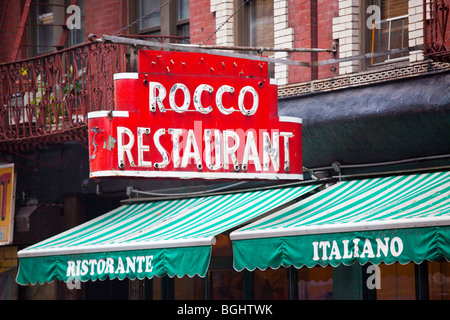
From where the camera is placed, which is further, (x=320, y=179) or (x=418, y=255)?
(x=320, y=179)

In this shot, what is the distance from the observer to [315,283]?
1423cm

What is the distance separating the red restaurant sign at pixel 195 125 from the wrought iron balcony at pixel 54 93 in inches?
75.9

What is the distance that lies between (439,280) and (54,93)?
669 centimetres

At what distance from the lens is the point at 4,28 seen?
19359mm

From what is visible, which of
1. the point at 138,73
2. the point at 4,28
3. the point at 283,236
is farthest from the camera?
the point at 4,28

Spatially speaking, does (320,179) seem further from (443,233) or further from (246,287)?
(443,233)

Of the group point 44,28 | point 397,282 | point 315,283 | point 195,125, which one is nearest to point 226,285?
point 315,283

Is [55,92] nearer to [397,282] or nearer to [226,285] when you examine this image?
[226,285]

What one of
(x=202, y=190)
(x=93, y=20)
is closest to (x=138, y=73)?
(x=202, y=190)

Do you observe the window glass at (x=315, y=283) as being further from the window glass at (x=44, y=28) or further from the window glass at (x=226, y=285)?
the window glass at (x=44, y=28)

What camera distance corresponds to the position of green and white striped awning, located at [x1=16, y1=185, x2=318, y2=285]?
1232cm

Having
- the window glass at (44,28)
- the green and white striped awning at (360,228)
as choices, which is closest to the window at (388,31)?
the green and white striped awning at (360,228)
